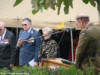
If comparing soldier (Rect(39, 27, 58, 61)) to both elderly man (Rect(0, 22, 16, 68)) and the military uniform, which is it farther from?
the military uniform

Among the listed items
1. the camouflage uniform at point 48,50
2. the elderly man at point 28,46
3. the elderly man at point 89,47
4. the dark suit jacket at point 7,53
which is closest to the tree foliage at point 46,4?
the elderly man at point 89,47

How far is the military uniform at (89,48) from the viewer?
578 centimetres

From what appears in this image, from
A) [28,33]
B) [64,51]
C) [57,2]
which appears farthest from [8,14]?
[57,2]

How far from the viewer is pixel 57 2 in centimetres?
537

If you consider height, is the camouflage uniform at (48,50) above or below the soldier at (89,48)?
below

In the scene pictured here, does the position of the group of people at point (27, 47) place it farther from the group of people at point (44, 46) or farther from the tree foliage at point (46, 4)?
the tree foliage at point (46, 4)

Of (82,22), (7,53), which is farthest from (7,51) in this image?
(82,22)

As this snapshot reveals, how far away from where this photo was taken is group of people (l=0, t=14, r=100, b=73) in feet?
19.0

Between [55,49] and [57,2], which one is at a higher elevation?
[57,2]

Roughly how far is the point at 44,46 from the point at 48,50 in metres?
0.19

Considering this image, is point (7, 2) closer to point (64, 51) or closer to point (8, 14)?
point (8, 14)

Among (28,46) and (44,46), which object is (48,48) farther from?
(28,46)

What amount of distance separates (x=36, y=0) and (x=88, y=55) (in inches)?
51.6

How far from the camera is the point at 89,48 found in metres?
5.86
